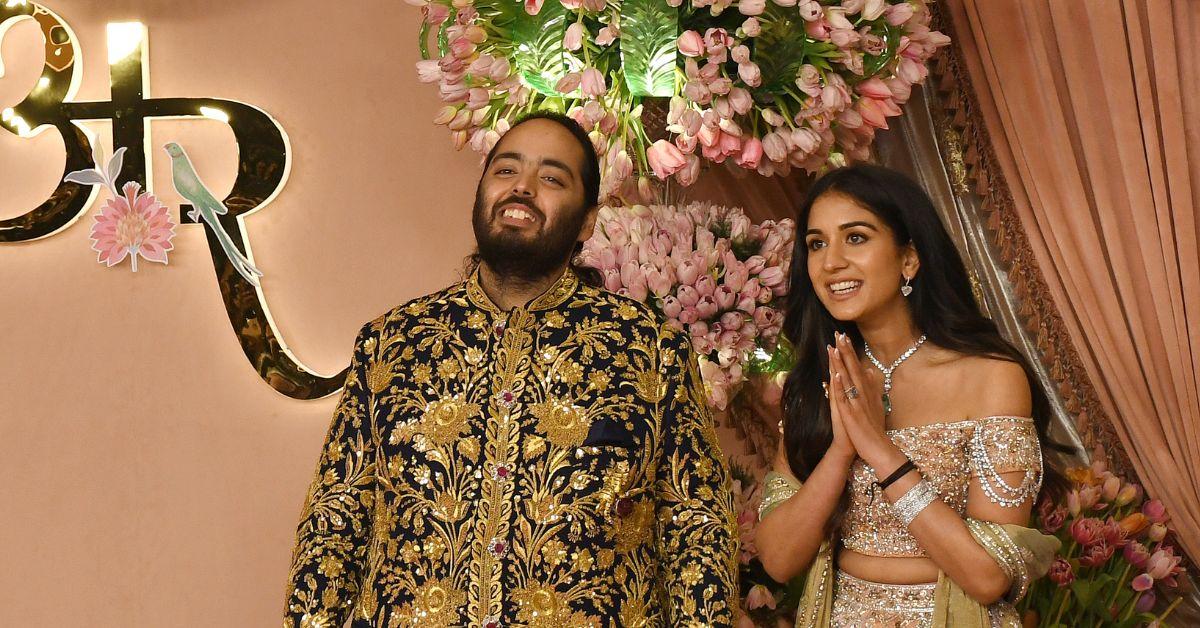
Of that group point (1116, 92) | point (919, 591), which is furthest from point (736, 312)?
point (1116, 92)

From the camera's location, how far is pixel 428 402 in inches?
78.1

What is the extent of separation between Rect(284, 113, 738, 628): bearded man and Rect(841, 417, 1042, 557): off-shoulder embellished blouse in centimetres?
32

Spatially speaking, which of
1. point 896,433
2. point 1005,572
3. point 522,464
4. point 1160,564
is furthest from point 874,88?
point 1160,564

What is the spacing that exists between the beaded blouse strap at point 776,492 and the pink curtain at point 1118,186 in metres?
1.09

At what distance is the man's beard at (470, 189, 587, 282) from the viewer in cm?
204

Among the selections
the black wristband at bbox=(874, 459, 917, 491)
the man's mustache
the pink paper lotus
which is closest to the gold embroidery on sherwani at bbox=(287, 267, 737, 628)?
the man's mustache

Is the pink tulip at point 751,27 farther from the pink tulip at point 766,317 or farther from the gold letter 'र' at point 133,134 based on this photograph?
the gold letter 'र' at point 133,134

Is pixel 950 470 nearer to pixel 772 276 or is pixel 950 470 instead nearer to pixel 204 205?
pixel 772 276

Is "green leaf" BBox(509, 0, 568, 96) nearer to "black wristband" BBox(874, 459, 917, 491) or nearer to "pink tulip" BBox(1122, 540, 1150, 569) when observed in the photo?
"black wristband" BBox(874, 459, 917, 491)

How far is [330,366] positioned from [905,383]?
1675mm

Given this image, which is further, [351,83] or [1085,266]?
[351,83]

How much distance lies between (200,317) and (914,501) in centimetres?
208

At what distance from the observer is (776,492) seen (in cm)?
227

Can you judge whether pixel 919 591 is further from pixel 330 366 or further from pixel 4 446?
pixel 4 446
